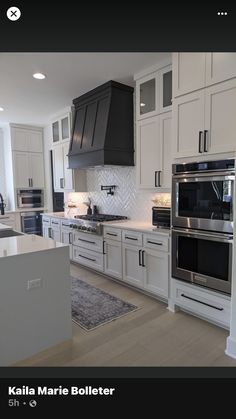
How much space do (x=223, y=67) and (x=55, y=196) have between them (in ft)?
15.6

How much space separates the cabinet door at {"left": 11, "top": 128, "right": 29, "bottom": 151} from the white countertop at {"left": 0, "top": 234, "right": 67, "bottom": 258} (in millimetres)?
3833

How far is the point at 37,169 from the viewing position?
19.6ft

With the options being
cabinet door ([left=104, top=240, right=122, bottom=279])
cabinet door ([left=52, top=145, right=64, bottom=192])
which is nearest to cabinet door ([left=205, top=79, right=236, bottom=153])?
cabinet door ([left=104, top=240, right=122, bottom=279])

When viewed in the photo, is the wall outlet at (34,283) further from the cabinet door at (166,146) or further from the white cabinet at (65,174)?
the white cabinet at (65,174)

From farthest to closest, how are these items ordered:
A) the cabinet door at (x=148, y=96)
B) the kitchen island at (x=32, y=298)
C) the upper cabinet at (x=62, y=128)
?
the upper cabinet at (x=62, y=128)
the cabinet door at (x=148, y=96)
the kitchen island at (x=32, y=298)

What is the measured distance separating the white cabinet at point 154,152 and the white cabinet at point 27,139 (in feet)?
11.2

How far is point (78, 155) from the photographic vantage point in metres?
4.07

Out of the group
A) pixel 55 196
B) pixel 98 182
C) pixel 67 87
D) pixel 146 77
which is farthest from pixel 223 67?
pixel 55 196

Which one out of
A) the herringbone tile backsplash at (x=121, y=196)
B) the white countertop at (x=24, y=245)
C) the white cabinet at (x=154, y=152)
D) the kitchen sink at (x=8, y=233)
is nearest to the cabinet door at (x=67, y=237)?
the herringbone tile backsplash at (x=121, y=196)

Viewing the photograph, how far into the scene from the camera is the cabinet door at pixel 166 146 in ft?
9.60

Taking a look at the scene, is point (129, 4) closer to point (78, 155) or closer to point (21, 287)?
point (21, 287)

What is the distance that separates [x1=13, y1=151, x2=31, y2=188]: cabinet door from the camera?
18.3ft

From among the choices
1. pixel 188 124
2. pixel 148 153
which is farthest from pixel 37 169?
pixel 188 124

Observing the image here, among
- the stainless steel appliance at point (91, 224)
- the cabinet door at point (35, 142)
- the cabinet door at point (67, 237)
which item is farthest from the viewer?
the cabinet door at point (35, 142)
